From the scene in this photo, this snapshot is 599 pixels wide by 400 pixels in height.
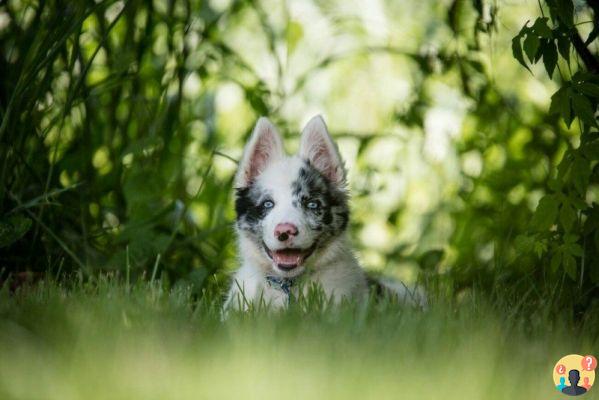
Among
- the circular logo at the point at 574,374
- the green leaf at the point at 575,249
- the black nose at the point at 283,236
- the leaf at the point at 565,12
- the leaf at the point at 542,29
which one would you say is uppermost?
the leaf at the point at 565,12

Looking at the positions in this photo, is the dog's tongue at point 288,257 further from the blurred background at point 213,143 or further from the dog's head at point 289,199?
the blurred background at point 213,143

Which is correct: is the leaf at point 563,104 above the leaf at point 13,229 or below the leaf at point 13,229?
above

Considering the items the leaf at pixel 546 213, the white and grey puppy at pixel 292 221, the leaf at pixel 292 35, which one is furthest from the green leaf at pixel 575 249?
the leaf at pixel 292 35

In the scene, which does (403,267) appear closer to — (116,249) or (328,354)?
(116,249)

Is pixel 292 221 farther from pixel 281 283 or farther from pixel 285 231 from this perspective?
pixel 281 283

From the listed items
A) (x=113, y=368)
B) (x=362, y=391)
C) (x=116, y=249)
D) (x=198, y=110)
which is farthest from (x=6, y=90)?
(x=362, y=391)

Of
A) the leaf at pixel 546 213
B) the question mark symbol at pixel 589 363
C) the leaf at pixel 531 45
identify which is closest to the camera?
the question mark symbol at pixel 589 363

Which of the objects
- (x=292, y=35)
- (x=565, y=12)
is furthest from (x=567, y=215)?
(x=292, y=35)

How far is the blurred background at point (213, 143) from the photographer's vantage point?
451 centimetres

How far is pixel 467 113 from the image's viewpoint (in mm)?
5988

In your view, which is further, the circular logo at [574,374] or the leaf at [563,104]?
the leaf at [563,104]

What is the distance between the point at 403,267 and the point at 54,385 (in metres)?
3.86

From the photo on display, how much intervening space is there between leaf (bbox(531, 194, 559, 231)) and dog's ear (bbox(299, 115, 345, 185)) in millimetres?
1030

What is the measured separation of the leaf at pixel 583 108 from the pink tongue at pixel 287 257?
49.7 inches
